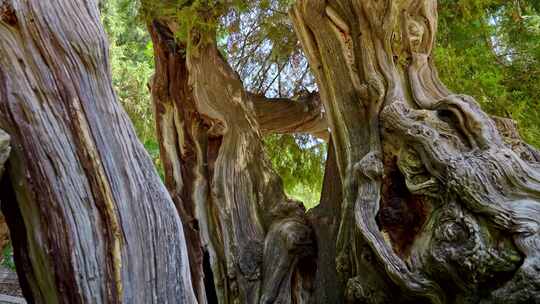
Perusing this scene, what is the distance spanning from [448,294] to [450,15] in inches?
90.8

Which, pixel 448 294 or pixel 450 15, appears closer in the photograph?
pixel 448 294

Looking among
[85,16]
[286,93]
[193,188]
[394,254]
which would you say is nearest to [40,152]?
[85,16]

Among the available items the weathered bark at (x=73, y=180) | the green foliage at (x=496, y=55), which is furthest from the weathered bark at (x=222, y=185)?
the green foliage at (x=496, y=55)

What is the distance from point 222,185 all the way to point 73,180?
1628 millimetres

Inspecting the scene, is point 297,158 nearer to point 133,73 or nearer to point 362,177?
point 362,177

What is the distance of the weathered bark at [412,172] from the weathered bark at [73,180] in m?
0.96

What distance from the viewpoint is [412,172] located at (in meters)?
2.24

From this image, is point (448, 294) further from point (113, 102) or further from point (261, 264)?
point (113, 102)

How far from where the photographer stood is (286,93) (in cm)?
476

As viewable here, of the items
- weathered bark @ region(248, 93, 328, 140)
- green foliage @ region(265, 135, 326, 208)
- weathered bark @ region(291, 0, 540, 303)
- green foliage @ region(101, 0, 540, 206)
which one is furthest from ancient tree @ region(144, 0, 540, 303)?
green foliage @ region(265, 135, 326, 208)

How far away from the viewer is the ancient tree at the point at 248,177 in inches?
59.4

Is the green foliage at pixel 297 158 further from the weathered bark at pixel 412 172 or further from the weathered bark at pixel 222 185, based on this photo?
the weathered bark at pixel 412 172

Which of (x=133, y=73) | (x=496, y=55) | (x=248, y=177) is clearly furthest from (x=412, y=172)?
(x=133, y=73)

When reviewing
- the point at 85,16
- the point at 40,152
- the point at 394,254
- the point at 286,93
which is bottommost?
the point at 394,254
